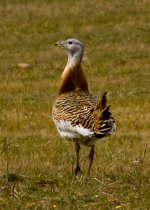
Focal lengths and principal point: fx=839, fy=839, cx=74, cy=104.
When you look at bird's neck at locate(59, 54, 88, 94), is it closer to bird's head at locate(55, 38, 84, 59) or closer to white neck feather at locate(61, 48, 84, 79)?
white neck feather at locate(61, 48, 84, 79)

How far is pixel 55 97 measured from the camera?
1883 cm

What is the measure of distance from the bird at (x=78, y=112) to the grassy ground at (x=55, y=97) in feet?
1.40

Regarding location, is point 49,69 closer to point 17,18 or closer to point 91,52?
point 91,52

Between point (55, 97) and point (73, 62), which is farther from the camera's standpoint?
point (55, 97)

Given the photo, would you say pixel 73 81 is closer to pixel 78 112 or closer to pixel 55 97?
pixel 78 112

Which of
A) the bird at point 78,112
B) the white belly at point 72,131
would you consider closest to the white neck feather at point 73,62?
the bird at point 78,112

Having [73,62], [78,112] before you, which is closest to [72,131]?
[78,112]

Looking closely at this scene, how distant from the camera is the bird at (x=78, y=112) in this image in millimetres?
8359

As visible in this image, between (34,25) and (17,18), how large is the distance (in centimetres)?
107

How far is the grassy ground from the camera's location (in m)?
7.57

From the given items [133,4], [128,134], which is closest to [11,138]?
[128,134]

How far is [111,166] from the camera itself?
9.93m

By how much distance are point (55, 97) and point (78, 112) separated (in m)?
10.1

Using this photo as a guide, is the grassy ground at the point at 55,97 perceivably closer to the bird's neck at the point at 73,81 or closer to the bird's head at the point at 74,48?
the bird's neck at the point at 73,81
